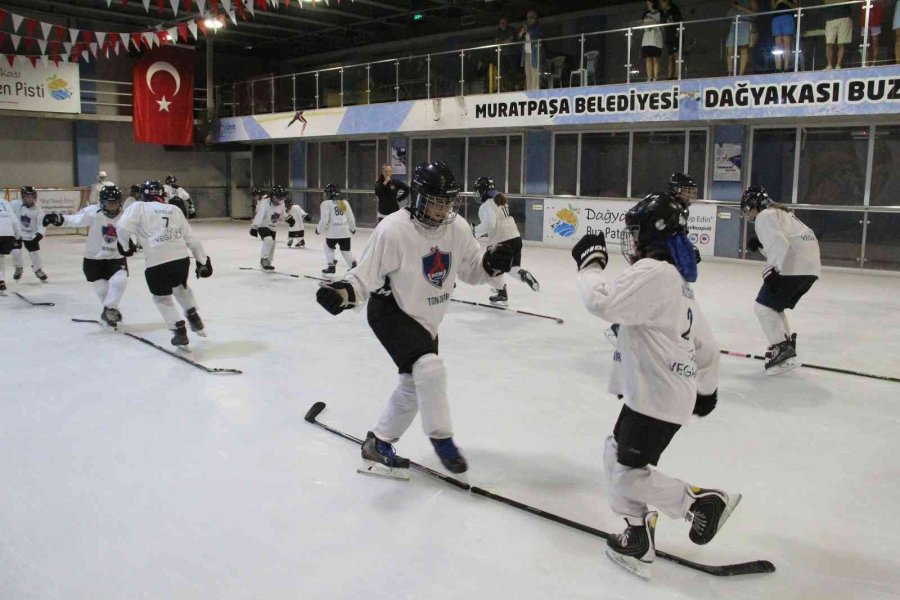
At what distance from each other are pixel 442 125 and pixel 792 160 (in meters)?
7.49

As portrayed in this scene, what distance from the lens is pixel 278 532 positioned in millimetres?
3105

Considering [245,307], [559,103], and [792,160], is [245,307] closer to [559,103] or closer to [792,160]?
[559,103]

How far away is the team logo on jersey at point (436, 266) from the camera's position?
141 inches

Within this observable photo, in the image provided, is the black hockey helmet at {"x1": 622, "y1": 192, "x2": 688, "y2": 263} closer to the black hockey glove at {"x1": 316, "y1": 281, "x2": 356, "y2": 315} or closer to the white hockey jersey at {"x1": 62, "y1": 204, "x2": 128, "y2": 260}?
the black hockey glove at {"x1": 316, "y1": 281, "x2": 356, "y2": 315}

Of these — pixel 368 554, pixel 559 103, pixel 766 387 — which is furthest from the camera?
pixel 559 103

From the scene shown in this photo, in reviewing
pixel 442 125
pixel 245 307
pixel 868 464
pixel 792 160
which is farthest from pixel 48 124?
pixel 868 464

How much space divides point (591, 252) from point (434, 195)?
98 cm

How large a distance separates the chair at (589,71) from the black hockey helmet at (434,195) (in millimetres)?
11828

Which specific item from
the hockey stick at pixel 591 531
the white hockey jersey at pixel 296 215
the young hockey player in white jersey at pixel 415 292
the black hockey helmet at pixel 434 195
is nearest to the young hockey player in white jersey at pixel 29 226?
the white hockey jersey at pixel 296 215

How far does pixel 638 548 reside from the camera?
9.12 feet

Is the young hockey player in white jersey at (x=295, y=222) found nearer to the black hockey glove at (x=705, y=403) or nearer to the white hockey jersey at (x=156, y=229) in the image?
the white hockey jersey at (x=156, y=229)

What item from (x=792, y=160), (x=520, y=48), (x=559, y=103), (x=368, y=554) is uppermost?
(x=520, y=48)

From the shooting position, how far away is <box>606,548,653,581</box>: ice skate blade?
276cm

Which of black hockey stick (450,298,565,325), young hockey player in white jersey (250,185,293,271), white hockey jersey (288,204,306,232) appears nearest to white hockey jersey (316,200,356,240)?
young hockey player in white jersey (250,185,293,271)
